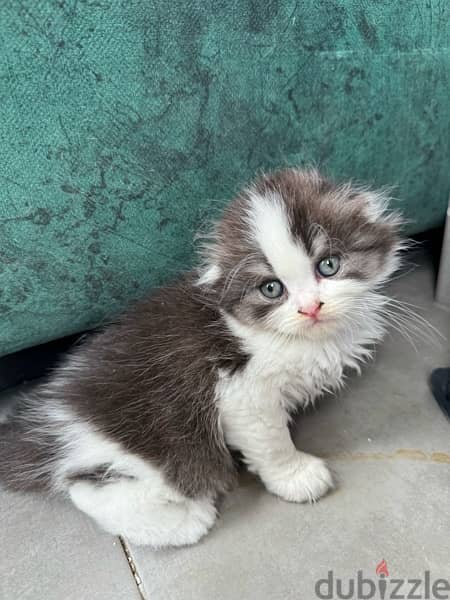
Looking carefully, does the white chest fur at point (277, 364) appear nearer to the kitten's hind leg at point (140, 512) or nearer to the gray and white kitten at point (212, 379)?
the gray and white kitten at point (212, 379)

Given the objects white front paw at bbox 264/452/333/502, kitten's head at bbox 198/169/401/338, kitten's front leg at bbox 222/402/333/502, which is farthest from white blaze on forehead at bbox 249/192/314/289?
white front paw at bbox 264/452/333/502

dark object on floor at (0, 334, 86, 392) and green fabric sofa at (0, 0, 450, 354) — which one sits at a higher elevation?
green fabric sofa at (0, 0, 450, 354)

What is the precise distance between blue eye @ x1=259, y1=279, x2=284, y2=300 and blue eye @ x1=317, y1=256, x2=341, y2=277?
0.24 ft

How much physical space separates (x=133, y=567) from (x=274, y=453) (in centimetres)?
34

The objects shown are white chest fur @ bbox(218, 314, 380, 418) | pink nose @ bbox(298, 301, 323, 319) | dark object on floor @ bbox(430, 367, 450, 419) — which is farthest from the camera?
dark object on floor @ bbox(430, 367, 450, 419)

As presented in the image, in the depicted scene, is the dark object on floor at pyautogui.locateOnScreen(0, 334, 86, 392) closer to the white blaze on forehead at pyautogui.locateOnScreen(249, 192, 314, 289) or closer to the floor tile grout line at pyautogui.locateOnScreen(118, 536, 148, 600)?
the floor tile grout line at pyautogui.locateOnScreen(118, 536, 148, 600)

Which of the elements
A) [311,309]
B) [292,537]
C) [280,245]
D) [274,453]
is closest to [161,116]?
[280,245]

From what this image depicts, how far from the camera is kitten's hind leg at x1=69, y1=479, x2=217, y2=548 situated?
88cm

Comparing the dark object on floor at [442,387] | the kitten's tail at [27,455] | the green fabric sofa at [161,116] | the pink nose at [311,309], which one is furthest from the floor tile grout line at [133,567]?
the dark object on floor at [442,387]

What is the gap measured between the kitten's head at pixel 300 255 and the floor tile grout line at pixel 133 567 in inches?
19.6

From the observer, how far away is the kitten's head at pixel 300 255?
796 millimetres

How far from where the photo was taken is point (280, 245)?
2.59ft

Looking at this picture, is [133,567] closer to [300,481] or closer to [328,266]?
[300,481]

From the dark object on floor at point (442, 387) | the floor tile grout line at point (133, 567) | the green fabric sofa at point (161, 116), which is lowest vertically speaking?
the floor tile grout line at point (133, 567)
